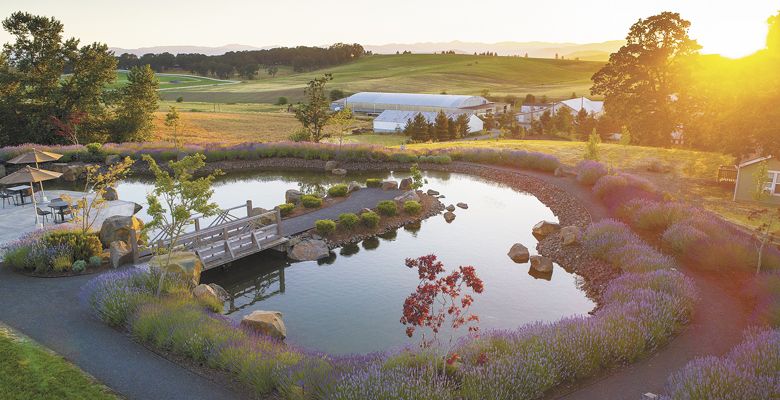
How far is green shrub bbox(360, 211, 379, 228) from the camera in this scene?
2473cm

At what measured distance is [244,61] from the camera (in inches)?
7121

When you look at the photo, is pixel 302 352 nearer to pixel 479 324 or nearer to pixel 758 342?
pixel 479 324

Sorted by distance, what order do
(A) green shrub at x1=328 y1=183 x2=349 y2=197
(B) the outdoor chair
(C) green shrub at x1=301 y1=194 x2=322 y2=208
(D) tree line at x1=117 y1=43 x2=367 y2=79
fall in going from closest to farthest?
(B) the outdoor chair → (C) green shrub at x1=301 y1=194 x2=322 y2=208 → (A) green shrub at x1=328 y1=183 x2=349 y2=197 → (D) tree line at x1=117 y1=43 x2=367 y2=79

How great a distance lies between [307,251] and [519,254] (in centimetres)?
875

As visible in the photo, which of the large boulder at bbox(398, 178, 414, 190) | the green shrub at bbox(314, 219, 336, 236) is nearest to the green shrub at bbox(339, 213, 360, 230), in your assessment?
the green shrub at bbox(314, 219, 336, 236)

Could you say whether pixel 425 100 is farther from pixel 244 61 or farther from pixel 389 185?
pixel 244 61

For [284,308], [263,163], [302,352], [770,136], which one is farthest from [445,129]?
[302,352]

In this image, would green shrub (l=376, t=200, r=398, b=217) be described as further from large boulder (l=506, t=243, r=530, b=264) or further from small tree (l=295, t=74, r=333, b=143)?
small tree (l=295, t=74, r=333, b=143)

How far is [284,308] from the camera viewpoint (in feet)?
55.4

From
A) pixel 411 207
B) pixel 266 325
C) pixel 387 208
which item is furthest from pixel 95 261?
pixel 411 207

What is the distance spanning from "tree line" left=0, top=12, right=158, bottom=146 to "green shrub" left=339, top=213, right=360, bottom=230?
113ft

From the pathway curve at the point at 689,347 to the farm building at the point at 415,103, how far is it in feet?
213

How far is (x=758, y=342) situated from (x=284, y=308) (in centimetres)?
1271

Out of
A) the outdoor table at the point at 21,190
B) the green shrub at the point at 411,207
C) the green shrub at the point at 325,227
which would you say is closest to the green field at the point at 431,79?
the outdoor table at the point at 21,190
